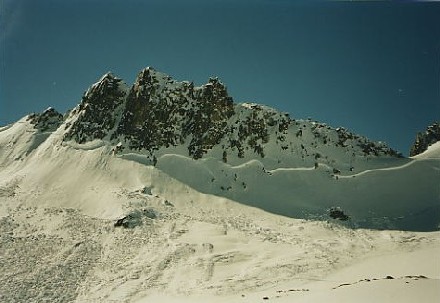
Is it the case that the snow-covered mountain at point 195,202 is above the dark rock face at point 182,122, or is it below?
below

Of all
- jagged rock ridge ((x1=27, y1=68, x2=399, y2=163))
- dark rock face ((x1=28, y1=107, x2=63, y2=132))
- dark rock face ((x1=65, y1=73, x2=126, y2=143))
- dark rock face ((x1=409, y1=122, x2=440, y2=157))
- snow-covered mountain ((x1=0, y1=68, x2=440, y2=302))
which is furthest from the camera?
dark rock face ((x1=409, y1=122, x2=440, y2=157))

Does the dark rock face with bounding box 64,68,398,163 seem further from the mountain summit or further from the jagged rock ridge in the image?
the mountain summit

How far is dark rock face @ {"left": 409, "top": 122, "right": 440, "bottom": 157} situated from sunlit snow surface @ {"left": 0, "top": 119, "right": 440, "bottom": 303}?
11.4 meters

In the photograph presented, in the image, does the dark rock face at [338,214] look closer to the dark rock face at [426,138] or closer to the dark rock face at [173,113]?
the dark rock face at [173,113]

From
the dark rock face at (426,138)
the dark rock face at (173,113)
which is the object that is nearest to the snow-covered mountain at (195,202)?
the dark rock face at (173,113)

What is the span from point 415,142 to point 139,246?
152 ft

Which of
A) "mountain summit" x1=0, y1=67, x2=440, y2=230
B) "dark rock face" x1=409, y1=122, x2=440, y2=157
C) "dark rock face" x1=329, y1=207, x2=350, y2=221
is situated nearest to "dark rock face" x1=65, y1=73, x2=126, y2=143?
"mountain summit" x1=0, y1=67, x2=440, y2=230

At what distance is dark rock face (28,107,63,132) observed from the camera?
182 feet

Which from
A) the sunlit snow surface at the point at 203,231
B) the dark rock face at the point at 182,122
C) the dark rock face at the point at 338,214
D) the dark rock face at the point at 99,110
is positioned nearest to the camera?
the sunlit snow surface at the point at 203,231

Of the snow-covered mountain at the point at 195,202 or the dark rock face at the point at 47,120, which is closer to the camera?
the snow-covered mountain at the point at 195,202

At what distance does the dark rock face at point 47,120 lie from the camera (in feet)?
Answer: 182

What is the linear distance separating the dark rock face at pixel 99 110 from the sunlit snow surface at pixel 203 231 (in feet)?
5.96

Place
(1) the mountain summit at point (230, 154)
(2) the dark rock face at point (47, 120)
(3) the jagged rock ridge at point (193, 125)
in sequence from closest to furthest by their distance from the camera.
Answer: (1) the mountain summit at point (230, 154)
(3) the jagged rock ridge at point (193, 125)
(2) the dark rock face at point (47, 120)

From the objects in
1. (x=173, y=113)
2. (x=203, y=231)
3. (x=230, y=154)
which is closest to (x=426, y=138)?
(x=230, y=154)
